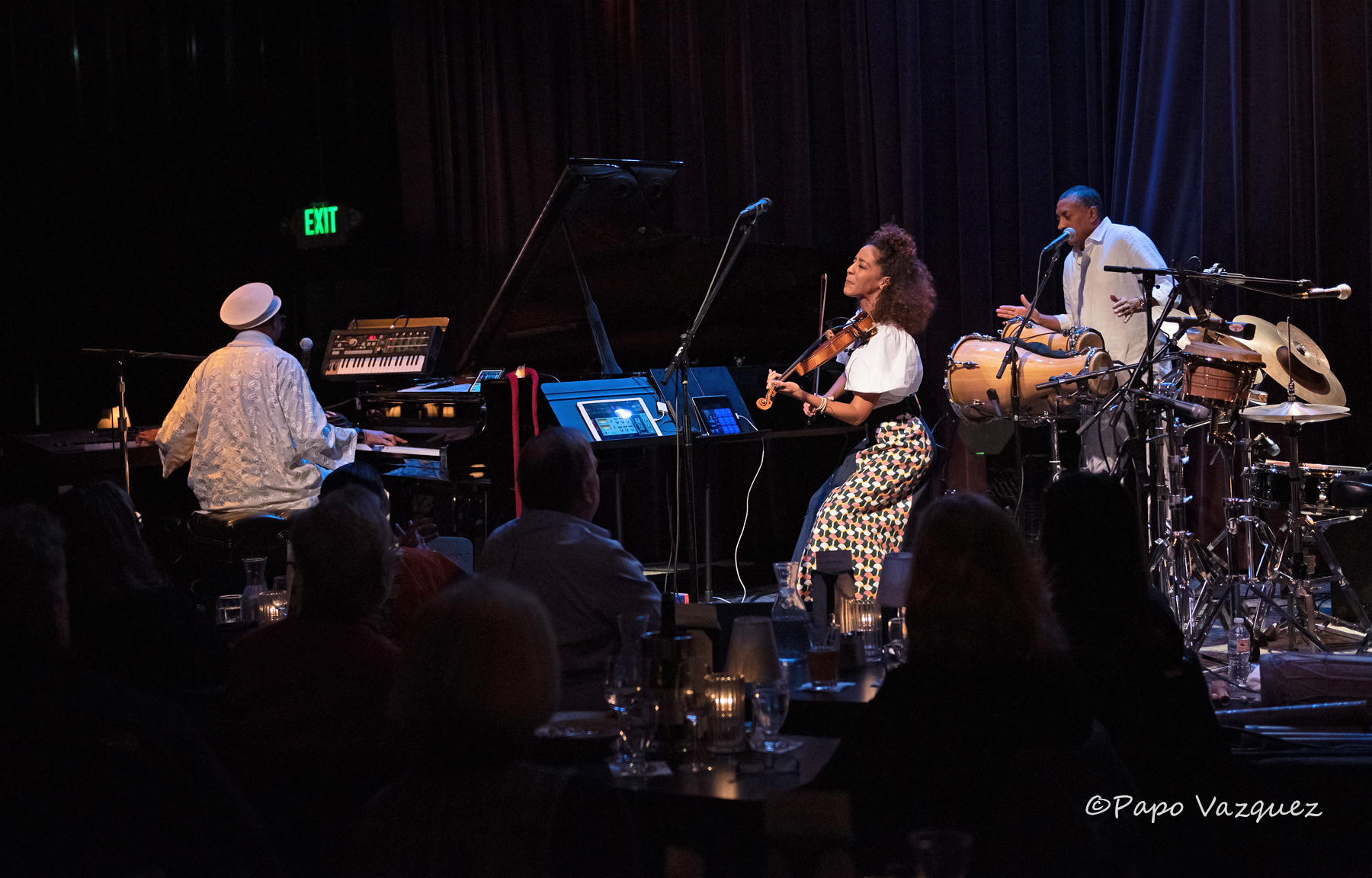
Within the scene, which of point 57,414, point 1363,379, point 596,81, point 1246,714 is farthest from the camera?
point 596,81

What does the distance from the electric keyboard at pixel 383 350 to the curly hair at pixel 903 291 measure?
242cm

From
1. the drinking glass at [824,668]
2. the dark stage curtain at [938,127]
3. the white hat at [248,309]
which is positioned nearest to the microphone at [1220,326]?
the dark stage curtain at [938,127]

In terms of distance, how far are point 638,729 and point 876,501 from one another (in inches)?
111

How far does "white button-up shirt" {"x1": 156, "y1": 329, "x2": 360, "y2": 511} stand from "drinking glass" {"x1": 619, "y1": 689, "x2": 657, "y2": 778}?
3.35 metres

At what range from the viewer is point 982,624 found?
1.95 m

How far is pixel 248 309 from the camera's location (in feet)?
16.6

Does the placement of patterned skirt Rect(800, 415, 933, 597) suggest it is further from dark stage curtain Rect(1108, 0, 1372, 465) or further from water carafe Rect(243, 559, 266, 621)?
dark stage curtain Rect(1108, 0, 1372, 465)

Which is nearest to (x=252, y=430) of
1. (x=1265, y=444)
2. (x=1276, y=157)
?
(x=1265, y=444)

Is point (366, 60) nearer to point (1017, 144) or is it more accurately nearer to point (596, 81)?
point (596, 81)

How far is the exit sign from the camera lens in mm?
8516

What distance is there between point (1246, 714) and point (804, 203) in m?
5.59

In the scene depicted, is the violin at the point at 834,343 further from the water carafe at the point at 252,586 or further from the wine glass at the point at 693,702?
the wine glass at the point at 693,702

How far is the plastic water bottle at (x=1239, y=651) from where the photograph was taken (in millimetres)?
4129

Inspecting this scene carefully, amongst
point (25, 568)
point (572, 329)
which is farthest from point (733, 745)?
point (572, 329)
